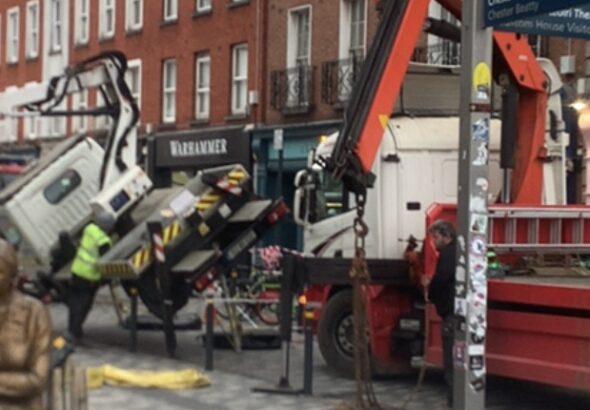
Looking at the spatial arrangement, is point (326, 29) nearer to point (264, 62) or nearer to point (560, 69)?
point (264, 62)

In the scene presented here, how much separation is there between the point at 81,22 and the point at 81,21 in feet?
0.11

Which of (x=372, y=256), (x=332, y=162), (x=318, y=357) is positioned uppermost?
(x=332, y=162)

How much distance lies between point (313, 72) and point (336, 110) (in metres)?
1.66

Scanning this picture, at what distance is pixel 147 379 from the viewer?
1409 cm

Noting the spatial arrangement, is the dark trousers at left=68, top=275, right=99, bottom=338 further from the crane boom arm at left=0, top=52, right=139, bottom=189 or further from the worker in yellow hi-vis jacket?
the crane boom arm at left=0, top=52, right=139, bottom=189

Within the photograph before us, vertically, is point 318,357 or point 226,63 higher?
point 226,63

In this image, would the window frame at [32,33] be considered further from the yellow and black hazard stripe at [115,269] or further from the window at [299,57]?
the yellow and black hazard stripe at [115,269]

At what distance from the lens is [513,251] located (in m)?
13.0

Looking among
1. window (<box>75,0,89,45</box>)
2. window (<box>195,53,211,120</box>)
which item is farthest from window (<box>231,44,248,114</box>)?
window (<box>75,0,89,45</box>)

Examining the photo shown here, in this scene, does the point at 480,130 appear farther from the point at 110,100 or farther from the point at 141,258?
the point at 110,100

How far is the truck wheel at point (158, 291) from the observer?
1684 cm

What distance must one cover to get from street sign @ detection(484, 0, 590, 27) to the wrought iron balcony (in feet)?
57.3

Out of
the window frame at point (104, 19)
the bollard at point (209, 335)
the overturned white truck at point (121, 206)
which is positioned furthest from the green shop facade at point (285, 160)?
the bollard at point (209, 335)

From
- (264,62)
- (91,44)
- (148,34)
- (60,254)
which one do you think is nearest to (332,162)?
(60,254)
